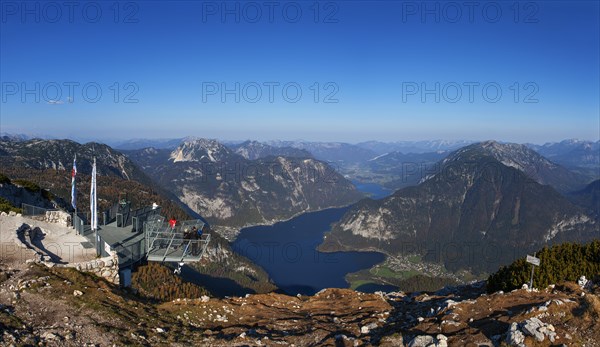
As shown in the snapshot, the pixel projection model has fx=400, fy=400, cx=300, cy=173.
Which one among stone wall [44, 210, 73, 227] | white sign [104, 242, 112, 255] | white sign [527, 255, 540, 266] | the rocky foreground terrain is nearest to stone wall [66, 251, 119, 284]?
white sign [104, 242, 112, 255]

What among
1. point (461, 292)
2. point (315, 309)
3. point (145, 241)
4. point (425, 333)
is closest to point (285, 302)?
point (315, 309)

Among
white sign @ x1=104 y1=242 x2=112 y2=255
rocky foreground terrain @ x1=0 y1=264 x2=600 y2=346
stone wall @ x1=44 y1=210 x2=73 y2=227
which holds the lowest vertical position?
rocky foreground terrain @ x1=0 y1=264 x2=600 y2=346

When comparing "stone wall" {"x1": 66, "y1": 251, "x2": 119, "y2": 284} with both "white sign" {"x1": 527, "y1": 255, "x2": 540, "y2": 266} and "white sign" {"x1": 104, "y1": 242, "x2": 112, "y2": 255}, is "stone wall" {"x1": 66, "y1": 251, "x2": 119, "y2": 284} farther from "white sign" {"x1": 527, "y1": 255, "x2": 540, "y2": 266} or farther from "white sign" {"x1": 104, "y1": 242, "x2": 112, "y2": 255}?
"white sign" {"x1": 527, "y1": 255, "x2": 540, "y2": 266}

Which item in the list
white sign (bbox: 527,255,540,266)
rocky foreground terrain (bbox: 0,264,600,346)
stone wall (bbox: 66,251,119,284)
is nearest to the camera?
rocky foreground terrain (bbox: 0,264,600,346)

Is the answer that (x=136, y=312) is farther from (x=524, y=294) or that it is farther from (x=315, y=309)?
(x=524, y=294)

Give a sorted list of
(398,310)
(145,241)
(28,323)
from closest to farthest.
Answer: (28,323), (398,310), (145,241)

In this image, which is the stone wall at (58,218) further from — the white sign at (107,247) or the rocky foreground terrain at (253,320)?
the rocky foreground terrain at (253,320)

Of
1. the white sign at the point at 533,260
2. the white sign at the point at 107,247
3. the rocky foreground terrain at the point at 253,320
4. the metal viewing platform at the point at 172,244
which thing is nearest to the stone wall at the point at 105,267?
the white sign at the point at 107,247
